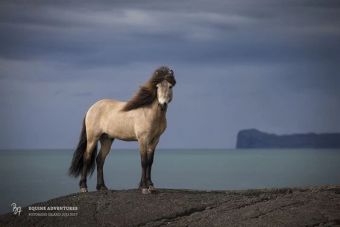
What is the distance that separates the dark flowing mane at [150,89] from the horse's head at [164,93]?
67 mm

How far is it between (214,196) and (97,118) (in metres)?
2.57

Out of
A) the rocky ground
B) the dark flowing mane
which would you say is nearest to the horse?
the dark flowing mane

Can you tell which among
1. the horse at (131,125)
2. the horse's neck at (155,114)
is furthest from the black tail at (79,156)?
the horse's neck at (155,114)

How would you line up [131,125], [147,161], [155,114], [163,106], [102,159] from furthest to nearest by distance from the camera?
[102,159]
[131,125]
[147,161]
[155,114]
[163,106]

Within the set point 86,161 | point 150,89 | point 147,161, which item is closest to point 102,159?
point 86,161

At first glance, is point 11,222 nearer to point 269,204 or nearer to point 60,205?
point 60,205

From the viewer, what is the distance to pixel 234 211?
11.0 metres

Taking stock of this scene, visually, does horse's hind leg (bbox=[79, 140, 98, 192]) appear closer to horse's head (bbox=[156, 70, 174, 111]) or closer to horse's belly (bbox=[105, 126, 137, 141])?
horse's belly (bbox=[105, 126, 137, 141])

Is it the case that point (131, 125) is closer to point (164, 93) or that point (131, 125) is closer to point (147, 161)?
point (147, 161)

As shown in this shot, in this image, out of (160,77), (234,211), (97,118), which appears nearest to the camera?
(234,211)

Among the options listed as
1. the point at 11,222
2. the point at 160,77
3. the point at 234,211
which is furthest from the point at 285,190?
the point at 11,222

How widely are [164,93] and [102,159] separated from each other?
212cm

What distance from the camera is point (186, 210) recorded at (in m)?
11.2

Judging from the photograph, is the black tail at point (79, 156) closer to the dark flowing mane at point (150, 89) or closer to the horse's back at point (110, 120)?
the horse's back at point (110, 120)
